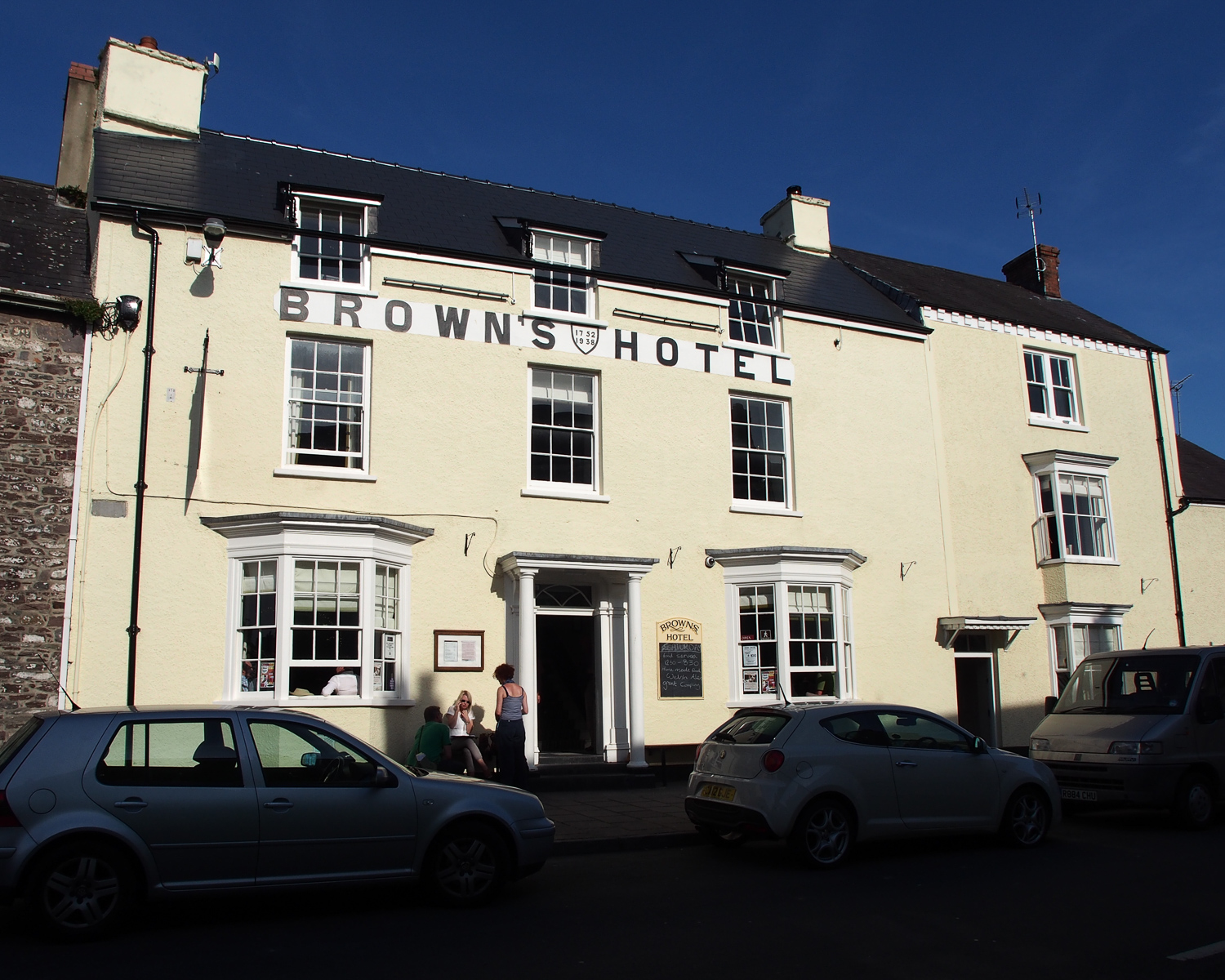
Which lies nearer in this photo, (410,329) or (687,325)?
(410,329)

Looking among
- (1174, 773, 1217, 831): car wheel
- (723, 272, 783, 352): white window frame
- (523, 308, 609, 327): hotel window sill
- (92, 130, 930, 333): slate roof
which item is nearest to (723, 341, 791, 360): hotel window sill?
(723, 272, 783, 352): white window frame

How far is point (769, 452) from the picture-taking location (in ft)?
54.4

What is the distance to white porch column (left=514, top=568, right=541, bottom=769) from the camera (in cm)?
1363

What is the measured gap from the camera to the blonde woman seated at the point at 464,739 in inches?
484

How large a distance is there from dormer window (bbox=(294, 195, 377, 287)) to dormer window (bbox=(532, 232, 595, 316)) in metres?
2.62

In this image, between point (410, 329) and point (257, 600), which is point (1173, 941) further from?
point (410, 329)

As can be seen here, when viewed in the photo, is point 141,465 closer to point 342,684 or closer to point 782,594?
point 342,684

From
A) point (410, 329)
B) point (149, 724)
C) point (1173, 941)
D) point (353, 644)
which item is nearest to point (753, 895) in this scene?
point (1173, 941)

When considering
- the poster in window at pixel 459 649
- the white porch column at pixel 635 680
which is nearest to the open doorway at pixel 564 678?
the white porch column at pixel 635 680

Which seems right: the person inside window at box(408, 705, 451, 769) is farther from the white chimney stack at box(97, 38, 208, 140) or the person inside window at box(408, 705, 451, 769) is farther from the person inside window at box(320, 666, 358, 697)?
the white chimney stack at box(97, 38, 208, 140)

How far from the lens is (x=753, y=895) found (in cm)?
776

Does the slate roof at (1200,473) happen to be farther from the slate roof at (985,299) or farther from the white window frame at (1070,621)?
the white window frame at (1070,621)

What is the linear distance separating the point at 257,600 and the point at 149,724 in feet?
19.0

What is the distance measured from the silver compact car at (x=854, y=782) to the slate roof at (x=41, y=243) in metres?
9.98
